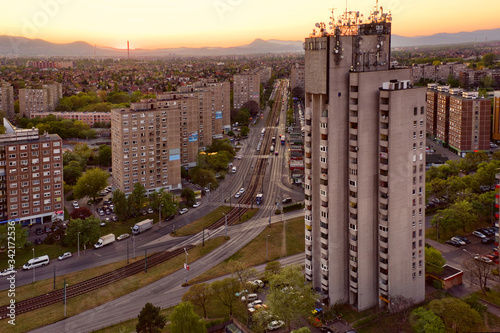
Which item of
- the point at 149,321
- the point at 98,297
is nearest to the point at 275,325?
the point at 149,321

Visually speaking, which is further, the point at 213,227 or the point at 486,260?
the point at 213,227

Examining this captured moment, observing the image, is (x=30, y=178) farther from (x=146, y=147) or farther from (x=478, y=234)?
(x=478, y=234)

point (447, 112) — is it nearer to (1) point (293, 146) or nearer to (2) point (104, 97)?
(1) point (293, 146)

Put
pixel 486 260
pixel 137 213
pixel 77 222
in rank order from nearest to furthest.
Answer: pixel 486 260
pixel 77 222
pixel 137 213

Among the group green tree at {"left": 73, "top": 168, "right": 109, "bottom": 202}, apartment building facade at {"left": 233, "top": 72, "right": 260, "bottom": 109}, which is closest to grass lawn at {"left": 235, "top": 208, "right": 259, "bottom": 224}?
green tree at {"left": 73, "top": 168, "right": 109, "bottom": 202}

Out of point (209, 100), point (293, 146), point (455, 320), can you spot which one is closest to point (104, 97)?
point (209, 100)

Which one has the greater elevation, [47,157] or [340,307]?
[47,157]

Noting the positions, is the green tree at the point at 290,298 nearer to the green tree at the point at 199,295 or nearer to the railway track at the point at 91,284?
the green tree at the point at 199,295
